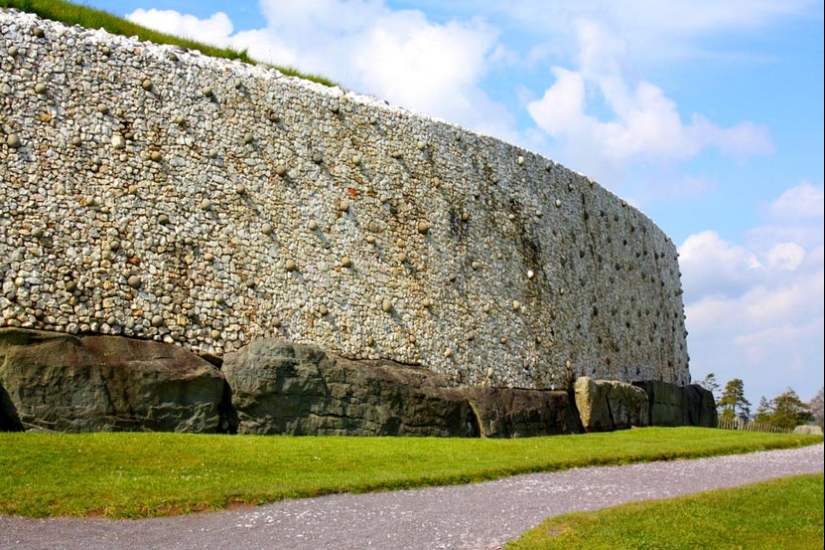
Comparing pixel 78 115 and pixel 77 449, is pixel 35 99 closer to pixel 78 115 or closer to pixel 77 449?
pixel 78 115

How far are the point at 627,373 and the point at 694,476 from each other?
15.3 metres

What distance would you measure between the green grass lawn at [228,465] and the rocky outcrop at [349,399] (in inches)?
46.5

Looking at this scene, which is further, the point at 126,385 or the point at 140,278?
the point at 140,278

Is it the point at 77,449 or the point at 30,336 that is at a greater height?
the point at 30,336

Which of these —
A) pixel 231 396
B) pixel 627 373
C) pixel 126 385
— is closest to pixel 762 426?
pixel 627 373

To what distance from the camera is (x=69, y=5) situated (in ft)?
84.8

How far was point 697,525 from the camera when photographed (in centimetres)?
1252

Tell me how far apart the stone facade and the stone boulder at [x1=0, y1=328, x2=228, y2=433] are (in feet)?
2.28

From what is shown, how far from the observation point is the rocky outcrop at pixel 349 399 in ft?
70.3

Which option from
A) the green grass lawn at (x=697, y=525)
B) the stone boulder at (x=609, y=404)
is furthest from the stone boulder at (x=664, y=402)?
the green grass lawn at (x=697, y=525)

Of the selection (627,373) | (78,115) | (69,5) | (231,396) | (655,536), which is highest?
(69,5)

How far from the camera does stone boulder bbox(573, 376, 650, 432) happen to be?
29000mm

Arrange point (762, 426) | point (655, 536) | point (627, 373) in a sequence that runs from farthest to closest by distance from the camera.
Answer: point (762, 426)
point (627, 373)
point (655, 536)

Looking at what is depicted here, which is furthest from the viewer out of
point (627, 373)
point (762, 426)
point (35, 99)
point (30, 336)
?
point (762, 426)
